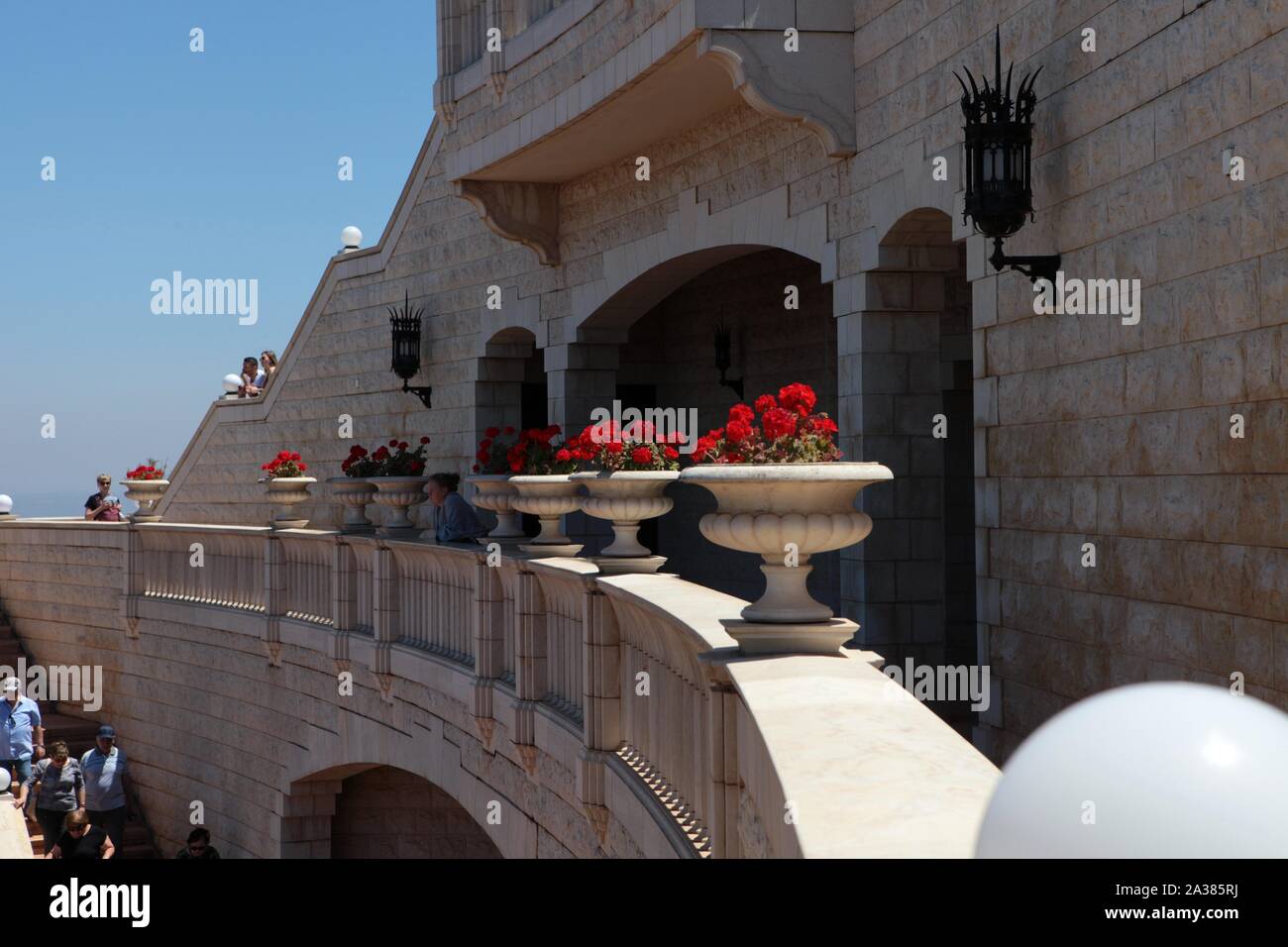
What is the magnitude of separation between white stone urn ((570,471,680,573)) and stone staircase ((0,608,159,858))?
494 inches

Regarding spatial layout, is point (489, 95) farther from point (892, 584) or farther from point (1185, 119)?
point (1185, 119)

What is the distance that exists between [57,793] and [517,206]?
8139 mm

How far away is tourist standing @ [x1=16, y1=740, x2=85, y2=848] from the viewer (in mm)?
15219

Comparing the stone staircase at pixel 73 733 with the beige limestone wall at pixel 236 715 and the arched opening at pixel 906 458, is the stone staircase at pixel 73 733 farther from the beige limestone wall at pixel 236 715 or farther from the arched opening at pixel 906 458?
the arched opening at pixel 906 458

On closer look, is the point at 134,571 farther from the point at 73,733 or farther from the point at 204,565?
the point at 73,733

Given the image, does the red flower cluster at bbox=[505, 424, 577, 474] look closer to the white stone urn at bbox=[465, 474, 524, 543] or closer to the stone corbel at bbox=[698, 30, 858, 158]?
the white stone urn at bbox=[465, 474, 524, 543]

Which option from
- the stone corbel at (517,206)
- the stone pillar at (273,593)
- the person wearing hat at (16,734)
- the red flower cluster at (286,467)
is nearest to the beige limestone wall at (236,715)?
the stone pillar at (273,593)

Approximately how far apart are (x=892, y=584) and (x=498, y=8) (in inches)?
331

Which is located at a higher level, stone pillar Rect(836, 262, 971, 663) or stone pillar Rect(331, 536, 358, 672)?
stone pillar Rect(836, 262, 971, 663)

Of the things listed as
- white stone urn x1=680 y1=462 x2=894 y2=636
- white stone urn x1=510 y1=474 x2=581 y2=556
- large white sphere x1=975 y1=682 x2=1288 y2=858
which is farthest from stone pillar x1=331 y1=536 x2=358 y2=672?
large white sphere x1=975 y1=682 x2=1288 y2=858

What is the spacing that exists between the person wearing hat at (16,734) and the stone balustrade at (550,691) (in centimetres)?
287

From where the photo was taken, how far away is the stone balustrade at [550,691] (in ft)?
12.3

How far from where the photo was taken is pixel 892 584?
1027cm
